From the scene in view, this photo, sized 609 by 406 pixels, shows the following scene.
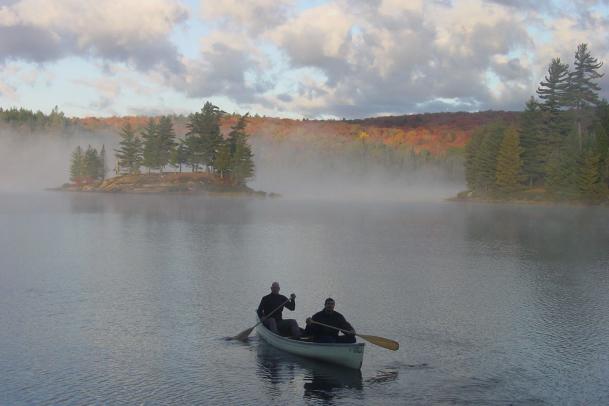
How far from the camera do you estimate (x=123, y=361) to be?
23734 millimetres

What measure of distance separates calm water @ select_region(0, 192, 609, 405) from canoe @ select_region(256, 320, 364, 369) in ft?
1.23

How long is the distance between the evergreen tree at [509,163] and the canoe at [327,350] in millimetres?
118537

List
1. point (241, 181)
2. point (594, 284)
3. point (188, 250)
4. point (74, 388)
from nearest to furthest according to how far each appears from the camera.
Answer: point (74, 388), point (594, 284), point (188, 250), point (241, 181)

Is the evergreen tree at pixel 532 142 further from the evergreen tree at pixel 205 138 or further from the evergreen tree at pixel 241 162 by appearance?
the evergreen tree at pixel 205 138

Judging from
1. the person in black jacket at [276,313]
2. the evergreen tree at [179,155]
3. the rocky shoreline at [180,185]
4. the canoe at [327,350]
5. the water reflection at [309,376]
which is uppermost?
the evergreen tree at [179,155]

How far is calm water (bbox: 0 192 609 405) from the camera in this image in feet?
70.0

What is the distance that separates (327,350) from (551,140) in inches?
4888

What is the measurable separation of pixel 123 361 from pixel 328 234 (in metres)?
47.5

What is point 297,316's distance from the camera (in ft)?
103

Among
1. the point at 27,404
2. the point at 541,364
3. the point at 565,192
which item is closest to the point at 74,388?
the point at 27,404

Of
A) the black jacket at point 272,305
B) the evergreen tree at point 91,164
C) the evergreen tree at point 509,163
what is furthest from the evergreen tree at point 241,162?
the black jacket at point 272,305

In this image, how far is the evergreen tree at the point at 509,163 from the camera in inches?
5276

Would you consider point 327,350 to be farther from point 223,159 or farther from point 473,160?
point 223,159

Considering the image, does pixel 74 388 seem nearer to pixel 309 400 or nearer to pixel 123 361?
pixel 123 361
